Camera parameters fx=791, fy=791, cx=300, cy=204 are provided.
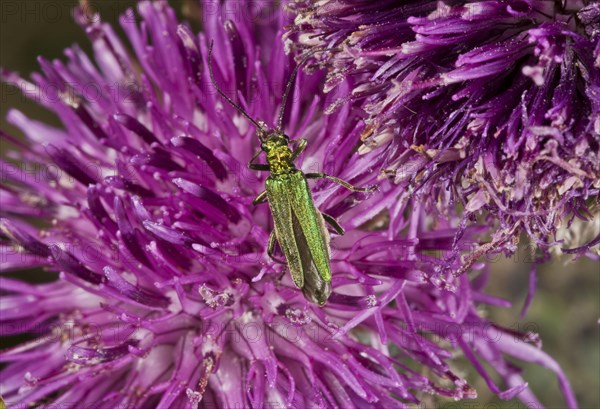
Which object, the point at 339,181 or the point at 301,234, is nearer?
the point at 301,234

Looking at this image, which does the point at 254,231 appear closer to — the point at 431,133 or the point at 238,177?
the point at 238,177

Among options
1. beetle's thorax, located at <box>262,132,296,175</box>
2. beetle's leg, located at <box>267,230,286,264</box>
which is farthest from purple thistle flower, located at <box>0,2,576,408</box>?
beetle's thorax, located at <box>262,132,296,175</box>

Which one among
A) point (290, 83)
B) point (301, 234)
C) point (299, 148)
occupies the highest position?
point (290, 83)

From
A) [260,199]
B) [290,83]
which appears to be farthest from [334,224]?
[290,83]

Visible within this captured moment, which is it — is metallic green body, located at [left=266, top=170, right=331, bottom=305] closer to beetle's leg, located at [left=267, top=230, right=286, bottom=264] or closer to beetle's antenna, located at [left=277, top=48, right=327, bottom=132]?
beetle's leg, located at [left=267, top=230, right=286, bottom=264]

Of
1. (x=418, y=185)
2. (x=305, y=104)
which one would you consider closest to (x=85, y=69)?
(x=305, y=104)

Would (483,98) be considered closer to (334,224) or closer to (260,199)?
(334,224)

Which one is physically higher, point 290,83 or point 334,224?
point 290,83

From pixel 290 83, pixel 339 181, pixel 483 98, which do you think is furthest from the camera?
pixel 290 83
